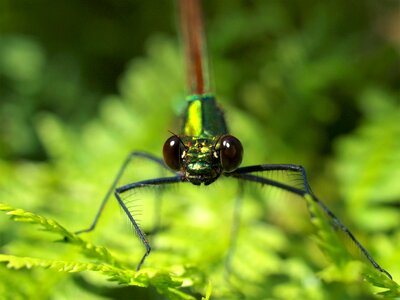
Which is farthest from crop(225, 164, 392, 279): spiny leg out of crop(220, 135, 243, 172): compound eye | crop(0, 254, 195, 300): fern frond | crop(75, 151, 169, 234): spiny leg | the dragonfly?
crop(0, 254, 195, 300): fern frond

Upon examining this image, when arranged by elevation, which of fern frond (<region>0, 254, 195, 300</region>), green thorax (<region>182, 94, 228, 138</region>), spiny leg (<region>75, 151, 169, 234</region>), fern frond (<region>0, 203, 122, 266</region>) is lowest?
fern frond (<region>0, 254, 195, 300</region>)

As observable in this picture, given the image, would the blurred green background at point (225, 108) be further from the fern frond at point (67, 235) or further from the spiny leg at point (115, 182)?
the fern frond at point (67, 235)

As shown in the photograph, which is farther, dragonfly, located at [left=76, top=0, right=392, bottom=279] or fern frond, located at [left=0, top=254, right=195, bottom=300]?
dragonfly, located at [left=76, top=0, right=392, bottom=279]

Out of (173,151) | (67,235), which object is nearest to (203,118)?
(173,151)

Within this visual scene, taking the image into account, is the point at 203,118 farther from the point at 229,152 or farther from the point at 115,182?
the point at 115,182

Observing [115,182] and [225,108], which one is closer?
[115,182]

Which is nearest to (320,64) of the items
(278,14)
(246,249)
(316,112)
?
(316,112)

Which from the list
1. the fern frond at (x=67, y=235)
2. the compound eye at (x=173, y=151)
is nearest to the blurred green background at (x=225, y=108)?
the fern frond at (x=67, y=235)

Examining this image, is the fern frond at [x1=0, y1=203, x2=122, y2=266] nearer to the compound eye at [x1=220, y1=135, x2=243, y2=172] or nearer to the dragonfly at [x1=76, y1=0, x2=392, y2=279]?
the dragonfly at [x1=76, y1=0, x2=392, y2=279]
